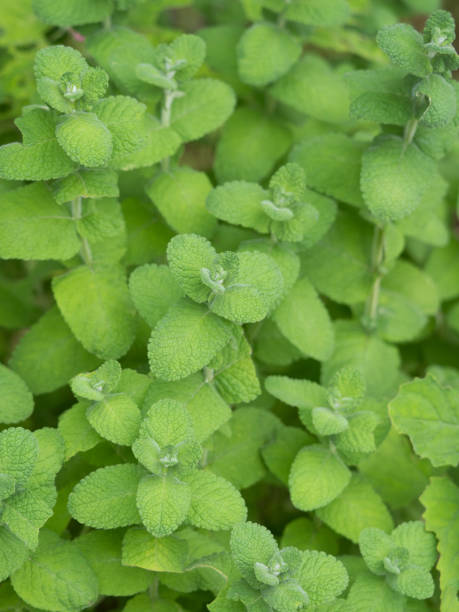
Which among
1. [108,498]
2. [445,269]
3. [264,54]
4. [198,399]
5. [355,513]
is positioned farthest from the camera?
[445,269]

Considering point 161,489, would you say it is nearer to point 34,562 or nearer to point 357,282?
point 34,562

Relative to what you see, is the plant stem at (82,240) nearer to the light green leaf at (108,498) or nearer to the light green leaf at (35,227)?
the light green leaf at (35,227)

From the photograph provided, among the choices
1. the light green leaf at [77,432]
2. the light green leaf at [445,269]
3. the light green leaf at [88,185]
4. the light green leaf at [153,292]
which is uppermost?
the light green leaf at [88,185]

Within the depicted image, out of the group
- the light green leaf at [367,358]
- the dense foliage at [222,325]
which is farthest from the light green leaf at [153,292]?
the light green leaf at [367,358]

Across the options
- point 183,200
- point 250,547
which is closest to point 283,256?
point 183,200

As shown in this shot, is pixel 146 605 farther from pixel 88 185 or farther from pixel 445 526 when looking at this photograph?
pixel 88 185
